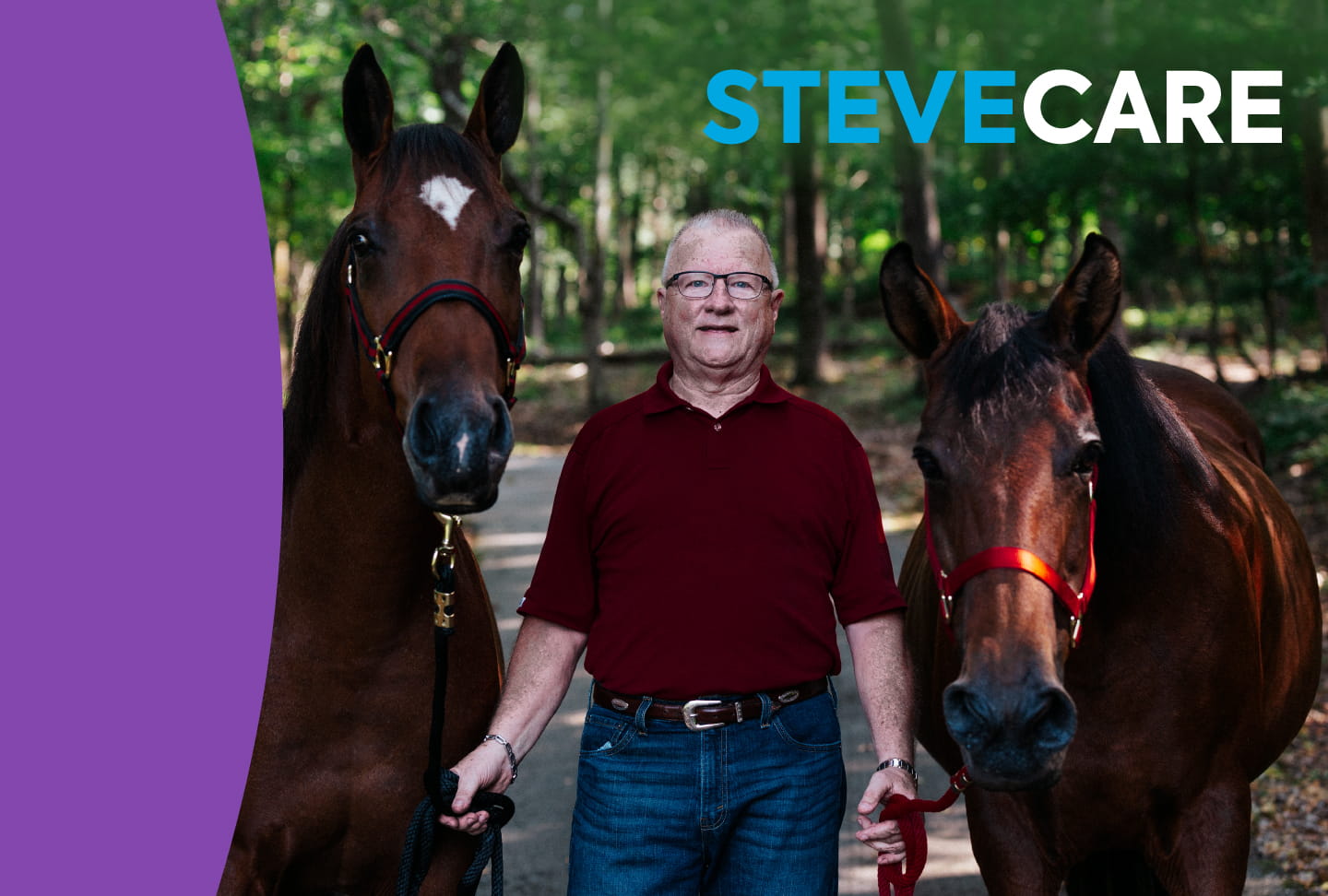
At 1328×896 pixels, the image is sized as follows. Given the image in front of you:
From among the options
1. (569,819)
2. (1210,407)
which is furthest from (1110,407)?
(569,819)

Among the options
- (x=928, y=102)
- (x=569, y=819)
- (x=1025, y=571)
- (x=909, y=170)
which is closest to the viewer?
(x=1025, y=571)

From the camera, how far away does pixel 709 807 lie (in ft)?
8.49

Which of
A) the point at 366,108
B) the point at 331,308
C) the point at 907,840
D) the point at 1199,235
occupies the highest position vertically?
the point at 1199,235

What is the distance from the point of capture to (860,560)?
9.22 feet

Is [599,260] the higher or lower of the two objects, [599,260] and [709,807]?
the higher

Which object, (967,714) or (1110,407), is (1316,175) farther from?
(967,714)

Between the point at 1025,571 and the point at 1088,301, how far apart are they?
64cm

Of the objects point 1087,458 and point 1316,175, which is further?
point 1316,175

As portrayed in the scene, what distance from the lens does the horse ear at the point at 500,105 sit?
2.94m

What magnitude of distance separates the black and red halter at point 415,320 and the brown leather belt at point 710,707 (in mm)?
692

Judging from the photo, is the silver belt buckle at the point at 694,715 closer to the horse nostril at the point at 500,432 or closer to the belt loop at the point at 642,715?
the belt loop at the point at 642,715

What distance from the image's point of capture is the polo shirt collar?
9.05ft

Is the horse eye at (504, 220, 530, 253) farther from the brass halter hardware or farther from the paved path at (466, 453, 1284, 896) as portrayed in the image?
the paved path at (466, 453, 1284, 896)

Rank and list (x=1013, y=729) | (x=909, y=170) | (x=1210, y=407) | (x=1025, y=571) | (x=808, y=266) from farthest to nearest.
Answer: (x=808, y=266) < (x=909, y=170) < (x=1210, y=407) < (x=1025, y=571) < (x=1013, y=729)
